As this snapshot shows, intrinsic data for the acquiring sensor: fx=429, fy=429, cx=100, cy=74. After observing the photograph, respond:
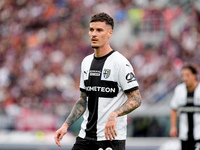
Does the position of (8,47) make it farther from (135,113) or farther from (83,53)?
(135,113)

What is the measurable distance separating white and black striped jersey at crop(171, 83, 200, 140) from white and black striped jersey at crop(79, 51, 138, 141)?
9.76 feet

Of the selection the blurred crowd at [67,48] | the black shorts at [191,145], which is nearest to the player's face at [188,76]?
the black shorts at [191,145]

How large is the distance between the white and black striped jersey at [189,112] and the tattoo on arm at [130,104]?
10.3ft

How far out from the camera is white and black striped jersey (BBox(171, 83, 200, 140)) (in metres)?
7.04

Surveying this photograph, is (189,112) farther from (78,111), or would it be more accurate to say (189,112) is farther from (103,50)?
(103,50)

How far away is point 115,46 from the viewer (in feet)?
56.1

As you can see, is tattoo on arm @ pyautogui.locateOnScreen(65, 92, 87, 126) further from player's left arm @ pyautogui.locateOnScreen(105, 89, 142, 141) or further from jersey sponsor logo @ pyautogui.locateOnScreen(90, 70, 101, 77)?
player's left arm @ pyautogui.locateOnScreen(105, 89, 142, 141)

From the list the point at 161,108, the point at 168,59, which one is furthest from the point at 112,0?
the point at 161,108

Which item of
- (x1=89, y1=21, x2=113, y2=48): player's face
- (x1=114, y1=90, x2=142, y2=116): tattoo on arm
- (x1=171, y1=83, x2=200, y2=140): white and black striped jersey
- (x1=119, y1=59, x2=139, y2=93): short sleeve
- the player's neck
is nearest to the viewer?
(x1=114, y1=90, x2=142, y2=116): tattoo on arm

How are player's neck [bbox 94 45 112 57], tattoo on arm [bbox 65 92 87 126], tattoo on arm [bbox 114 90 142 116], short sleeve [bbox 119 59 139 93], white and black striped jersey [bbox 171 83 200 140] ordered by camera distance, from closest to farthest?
tattoo on arm [bbox 114 90 142 116]
short sleeve [bbox 119 59 139 93]
player's neck [bbox 94 45 112 57]
tattoo on arm [bbox 65 92 87 126]
white and black striped jersey [bbox 171 83 200 140]

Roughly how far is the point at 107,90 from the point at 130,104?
33 centimetres

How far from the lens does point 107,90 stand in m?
4.32

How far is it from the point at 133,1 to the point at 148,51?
9.55 feet

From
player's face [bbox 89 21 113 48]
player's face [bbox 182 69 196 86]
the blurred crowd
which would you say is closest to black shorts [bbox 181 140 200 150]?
player's face [bbox 182 69 196 86]
